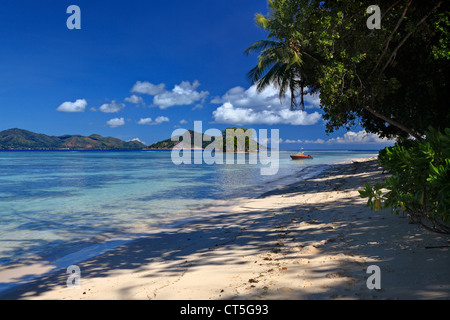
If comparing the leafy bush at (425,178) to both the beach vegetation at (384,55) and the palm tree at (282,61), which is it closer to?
the beach vegetation at (384,55)

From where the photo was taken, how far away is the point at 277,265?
169 inches

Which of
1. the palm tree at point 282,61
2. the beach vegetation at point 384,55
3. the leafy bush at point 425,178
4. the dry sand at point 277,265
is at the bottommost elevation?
Result: the dry sand at point 277,265

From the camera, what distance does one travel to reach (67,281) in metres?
4.62

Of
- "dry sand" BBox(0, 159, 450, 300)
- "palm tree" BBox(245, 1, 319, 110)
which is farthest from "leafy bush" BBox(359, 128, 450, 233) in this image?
"palm tree" BBox(245, 1, 319, 110)

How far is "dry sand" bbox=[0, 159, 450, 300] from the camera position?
3324 mm

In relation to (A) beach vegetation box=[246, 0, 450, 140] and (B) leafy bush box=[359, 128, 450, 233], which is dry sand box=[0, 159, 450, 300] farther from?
(A) beach vegetation box=[246, 0, 450, 140]

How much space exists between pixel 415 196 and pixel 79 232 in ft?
28.5

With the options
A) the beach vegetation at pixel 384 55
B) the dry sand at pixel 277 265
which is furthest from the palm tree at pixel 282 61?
the dry sand at pixel 277 265

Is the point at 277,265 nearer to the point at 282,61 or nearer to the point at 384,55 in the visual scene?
the point at 384,55

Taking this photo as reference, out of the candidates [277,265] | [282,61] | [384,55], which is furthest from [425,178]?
[282,61]

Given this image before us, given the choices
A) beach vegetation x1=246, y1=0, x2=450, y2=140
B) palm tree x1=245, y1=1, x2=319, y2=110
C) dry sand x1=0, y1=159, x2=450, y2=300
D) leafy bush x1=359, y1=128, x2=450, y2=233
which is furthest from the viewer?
palm tree x1=245, y1=1, x2=319, y2=110

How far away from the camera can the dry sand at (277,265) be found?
332 cm
